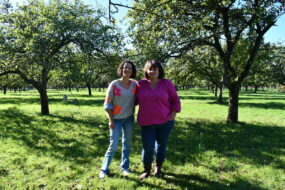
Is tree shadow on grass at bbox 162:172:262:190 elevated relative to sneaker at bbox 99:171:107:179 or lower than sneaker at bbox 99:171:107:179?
lower

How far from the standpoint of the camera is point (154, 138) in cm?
406

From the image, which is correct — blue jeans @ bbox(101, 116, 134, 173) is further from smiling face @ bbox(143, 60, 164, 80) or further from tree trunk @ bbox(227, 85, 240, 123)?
tree trunk @ bbox(227, 85, 240, 123)

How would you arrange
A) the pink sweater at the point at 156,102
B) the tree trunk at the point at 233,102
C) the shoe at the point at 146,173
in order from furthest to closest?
the tree trunk at the point at 233,102 → the shoe at the point at 146,173 → the pink sweater at the point at 156,102

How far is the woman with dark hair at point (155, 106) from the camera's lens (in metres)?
3.86

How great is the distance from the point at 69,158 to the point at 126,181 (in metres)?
1.98

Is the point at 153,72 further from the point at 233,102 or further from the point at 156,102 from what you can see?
the point at 233,102

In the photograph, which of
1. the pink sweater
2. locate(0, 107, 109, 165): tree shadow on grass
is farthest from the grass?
the pink sweater

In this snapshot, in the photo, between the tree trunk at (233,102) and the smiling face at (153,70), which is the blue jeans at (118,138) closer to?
the smiling face at (153,70)

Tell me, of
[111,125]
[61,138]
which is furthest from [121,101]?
[61,138]

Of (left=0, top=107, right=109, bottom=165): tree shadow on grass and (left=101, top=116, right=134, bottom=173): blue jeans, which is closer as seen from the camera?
(left=101, top=116, right=134, bottom=173): blue jeans

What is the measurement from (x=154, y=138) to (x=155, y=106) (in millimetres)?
653

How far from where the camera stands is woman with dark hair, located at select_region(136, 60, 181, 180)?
152 inches

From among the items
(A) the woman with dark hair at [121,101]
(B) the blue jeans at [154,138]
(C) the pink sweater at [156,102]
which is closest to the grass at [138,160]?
(B) the blue jeans at [154,138]

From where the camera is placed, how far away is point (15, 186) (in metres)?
3.95
